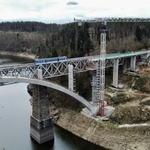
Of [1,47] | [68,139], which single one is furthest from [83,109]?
[1,47]

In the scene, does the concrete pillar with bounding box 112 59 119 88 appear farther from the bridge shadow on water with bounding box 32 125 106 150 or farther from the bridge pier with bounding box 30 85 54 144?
the bridge pier with bounding box 30 85 54 144

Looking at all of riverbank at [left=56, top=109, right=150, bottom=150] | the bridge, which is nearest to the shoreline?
the bridge

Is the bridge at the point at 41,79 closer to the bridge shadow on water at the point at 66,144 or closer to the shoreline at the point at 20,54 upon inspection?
the bridge shadow on water at the point at 66,144

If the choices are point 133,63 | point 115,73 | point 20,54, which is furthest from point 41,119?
point 20,54

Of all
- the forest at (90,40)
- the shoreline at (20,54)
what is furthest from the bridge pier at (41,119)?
the shoreline at (20,54)

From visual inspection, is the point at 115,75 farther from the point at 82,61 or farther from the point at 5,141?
the point at 5,141

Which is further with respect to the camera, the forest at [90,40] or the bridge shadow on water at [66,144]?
the forest at [90,40]
